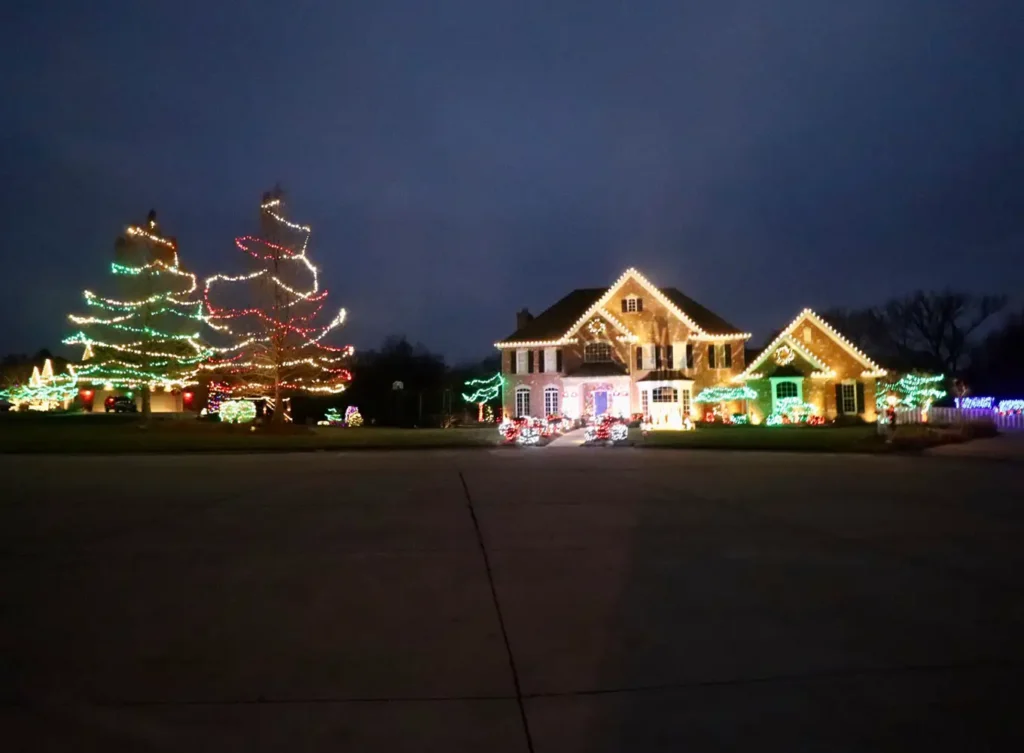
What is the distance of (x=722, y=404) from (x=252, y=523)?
118 ft

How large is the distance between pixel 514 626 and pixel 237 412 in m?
38.1

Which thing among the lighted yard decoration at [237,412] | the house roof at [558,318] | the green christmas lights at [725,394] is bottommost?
the lighted yard decoration at [237,412]

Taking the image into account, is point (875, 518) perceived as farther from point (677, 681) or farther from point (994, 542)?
point (677, 681)

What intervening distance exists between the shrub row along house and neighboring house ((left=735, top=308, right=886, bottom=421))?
0.05 m

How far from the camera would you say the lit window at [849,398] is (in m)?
43.2

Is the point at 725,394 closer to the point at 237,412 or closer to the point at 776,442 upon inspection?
the point at 776,442

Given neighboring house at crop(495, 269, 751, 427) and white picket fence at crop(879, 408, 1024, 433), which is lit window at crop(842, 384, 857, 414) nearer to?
white picket fence at crop(879, 408, 1024, 433)

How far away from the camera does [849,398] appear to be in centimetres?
4322

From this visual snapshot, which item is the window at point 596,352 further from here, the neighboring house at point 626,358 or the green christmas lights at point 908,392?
the green christmas lights at point 908,392

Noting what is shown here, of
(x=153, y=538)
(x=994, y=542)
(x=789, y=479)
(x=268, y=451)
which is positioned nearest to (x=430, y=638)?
(x=153, y=538)

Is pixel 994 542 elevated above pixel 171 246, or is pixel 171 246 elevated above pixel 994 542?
pixel 171 246

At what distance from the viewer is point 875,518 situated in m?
11.1

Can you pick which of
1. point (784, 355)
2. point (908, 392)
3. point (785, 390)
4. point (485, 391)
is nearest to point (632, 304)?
point (784, 355)

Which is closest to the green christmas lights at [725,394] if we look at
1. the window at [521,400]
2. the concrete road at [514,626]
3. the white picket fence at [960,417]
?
the white picket fence at [960,417]
